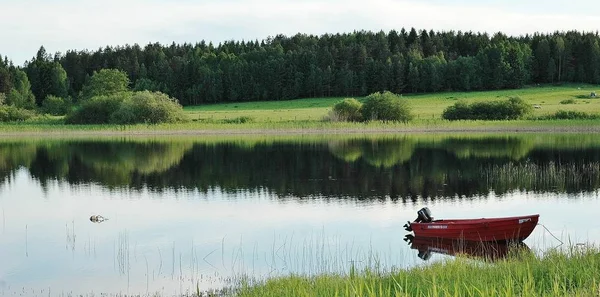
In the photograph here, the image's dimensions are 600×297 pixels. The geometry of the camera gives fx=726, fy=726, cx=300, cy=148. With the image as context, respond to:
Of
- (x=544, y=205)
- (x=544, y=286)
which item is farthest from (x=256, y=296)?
(x=544, y=205)

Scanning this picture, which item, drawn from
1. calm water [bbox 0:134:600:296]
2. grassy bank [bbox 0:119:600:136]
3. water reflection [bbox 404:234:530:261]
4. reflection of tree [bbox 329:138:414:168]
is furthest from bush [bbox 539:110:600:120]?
water reflection [bbox 404:234:530:261]

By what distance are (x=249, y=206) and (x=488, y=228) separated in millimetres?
12955

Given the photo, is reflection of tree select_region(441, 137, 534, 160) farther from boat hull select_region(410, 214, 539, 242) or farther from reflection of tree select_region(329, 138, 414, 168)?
boat hull select_region(410, 214, 539, 242)

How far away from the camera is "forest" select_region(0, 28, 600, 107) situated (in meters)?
131

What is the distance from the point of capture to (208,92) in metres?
141

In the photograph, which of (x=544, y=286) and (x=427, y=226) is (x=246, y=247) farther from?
(x=544, y=286)

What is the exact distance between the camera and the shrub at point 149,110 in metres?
95.3

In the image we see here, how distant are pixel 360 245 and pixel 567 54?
121676mm

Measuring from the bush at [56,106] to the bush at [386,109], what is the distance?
60125 mm

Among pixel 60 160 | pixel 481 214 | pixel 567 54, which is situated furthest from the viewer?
pixel 567 54

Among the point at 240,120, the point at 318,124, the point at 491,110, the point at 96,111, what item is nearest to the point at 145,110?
the point at 96,111

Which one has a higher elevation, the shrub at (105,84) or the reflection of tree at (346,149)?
the shrub at (105,84)

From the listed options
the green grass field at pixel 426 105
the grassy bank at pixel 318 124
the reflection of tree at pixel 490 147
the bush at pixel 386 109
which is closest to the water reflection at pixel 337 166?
the reflection of tree at pixel 490 147

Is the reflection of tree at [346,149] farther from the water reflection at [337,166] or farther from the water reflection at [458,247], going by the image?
the water reflection at [458,247]
